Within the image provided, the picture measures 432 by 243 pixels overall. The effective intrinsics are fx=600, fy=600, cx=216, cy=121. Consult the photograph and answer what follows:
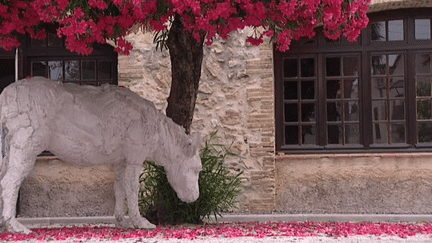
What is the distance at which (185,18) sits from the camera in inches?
184

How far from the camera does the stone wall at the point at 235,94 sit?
823 centimetres

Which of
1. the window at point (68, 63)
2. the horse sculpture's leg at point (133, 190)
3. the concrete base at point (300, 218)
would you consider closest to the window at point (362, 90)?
the concrete base at point (300, 218)

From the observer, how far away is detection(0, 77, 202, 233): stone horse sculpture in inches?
191

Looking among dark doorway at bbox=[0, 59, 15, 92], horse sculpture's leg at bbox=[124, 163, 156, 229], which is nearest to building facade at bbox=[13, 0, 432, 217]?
dark doorway at bbox=[0, 59, 15, 92]

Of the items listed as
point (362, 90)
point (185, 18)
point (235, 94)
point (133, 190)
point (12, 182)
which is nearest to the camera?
point (185, 18)

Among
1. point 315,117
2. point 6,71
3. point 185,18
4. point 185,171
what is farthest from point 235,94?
point 185,18

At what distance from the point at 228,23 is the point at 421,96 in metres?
4.87

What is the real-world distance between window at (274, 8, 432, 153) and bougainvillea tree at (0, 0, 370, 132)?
3.24 metres

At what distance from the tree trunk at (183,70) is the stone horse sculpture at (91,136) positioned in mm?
535

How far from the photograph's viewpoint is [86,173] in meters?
8.45

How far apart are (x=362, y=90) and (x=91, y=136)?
188 inches

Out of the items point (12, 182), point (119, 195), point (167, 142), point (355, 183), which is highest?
point (167, 142)

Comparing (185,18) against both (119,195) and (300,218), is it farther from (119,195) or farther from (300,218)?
(300,218)

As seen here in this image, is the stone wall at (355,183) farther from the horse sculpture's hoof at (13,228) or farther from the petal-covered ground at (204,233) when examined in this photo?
the horse sculpture's hoof at (13,228)
